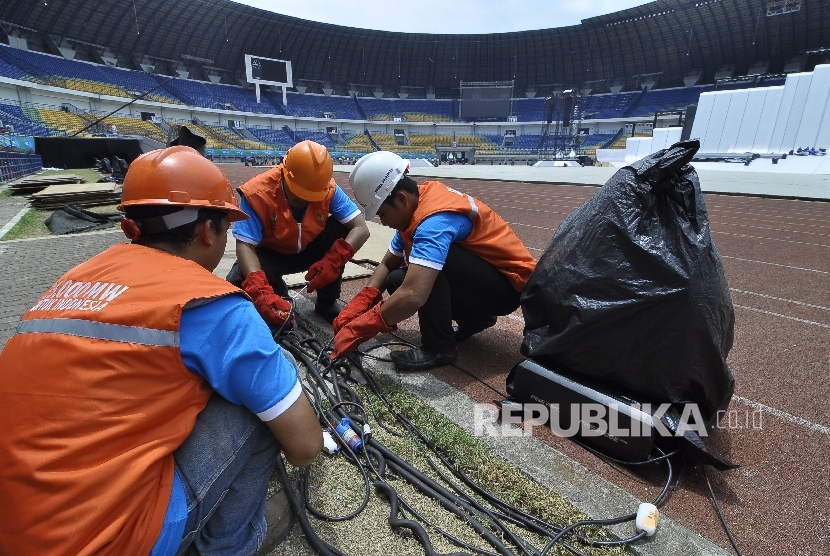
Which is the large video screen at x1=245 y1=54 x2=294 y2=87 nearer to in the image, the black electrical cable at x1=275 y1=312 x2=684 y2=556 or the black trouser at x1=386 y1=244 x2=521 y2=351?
the black trouser at x1=386 y1=244 x2=521 y2=351

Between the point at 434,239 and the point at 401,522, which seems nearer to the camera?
the point at 401,522

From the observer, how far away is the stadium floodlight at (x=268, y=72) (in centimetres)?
4772

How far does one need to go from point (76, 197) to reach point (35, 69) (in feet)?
118

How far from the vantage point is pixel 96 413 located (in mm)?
911

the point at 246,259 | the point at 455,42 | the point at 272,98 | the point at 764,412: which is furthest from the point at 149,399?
the point at 455,42

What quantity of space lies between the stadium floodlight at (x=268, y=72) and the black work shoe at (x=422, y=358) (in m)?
Result: 53.5

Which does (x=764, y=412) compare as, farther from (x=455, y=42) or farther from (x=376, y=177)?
(x=455, y=42)

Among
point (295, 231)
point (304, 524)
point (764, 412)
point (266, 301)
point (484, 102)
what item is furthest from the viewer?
point (484, 102)

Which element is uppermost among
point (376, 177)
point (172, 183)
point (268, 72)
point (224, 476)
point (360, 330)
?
point (268, 72)

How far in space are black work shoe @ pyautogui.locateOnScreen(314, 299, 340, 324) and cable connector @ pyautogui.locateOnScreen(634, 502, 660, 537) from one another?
2549 millimetres

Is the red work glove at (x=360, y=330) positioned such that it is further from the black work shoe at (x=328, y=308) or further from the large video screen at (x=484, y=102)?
the large video screen at (x=484, y=102)

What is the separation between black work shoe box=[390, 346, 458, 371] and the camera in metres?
2.73

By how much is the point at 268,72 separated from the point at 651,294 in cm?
5561

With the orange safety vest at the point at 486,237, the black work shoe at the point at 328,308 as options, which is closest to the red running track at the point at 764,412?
the black work shoe at the point at 328,308
